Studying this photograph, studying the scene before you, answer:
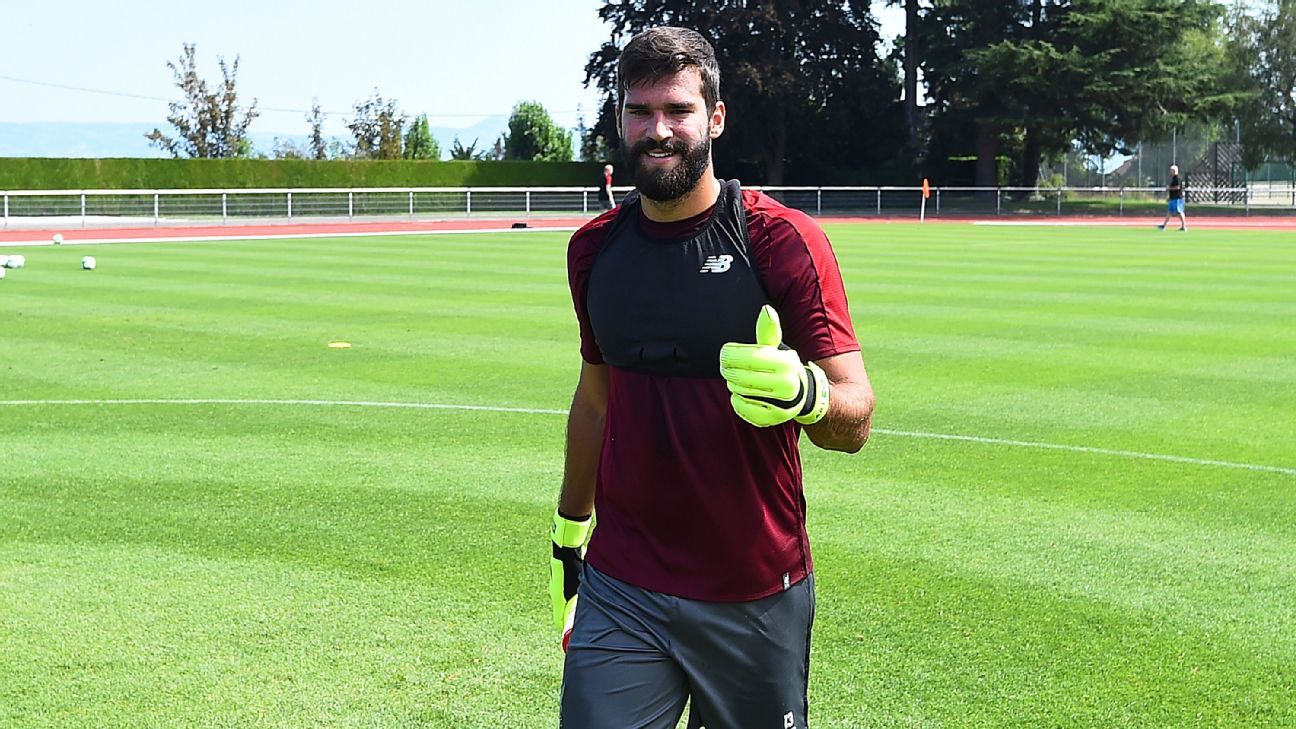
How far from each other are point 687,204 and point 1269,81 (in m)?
72.0

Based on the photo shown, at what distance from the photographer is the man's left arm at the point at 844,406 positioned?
11.7 feet

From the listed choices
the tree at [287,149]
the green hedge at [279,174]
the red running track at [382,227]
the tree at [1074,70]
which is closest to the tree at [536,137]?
the tree at [287,149]

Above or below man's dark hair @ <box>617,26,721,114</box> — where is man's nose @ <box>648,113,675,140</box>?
below

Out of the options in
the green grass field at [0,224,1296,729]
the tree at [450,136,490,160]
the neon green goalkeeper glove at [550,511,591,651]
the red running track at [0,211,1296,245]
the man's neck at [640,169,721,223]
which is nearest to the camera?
the man's neck at [640,169,721,223]

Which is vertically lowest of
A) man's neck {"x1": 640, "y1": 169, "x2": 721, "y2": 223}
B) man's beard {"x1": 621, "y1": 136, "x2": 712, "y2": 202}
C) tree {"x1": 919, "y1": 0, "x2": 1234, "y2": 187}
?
man's neck {"x1": 640, "y1": 169, "x2": 721, "y2": 223}

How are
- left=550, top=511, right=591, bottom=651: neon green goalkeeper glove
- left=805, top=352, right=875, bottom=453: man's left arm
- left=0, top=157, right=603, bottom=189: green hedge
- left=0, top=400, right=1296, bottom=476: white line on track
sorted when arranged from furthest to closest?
1. left=0, top=157, right=603, bottom=189: green hedge
2. left=0, top=400, right=1296, bottom=476: white line on track
3. left=550, top=511, right=591, bottom=651: neon green goalkeeper glove
4. left=805, top=352, right=875, bottom=453: man's left arm

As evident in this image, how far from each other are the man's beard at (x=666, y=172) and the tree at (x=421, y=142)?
73.7 metres

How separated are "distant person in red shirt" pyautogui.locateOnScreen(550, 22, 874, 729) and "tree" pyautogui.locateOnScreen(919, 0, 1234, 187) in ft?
198

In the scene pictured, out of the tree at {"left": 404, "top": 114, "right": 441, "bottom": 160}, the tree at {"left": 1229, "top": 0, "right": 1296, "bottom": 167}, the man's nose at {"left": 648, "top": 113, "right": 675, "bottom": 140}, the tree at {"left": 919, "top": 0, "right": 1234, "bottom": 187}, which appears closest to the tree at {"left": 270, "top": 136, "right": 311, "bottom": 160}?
the tree at {"left": 404, "top": 114, "right": 441, "bottom": 160}

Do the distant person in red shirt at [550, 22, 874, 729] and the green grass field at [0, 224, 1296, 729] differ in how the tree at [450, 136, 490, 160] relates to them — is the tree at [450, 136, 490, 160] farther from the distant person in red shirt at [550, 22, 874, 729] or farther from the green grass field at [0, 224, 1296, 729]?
the distant person in red shirt at [550, 22, 874, 729]

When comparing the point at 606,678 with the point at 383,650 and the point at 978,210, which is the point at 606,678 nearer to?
the point at 383,650

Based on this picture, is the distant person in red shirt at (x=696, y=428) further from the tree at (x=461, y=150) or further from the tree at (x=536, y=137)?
the tree at (x=536, y=137)

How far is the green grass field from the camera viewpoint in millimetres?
5570

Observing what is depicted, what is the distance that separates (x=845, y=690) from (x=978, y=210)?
2235 inches
